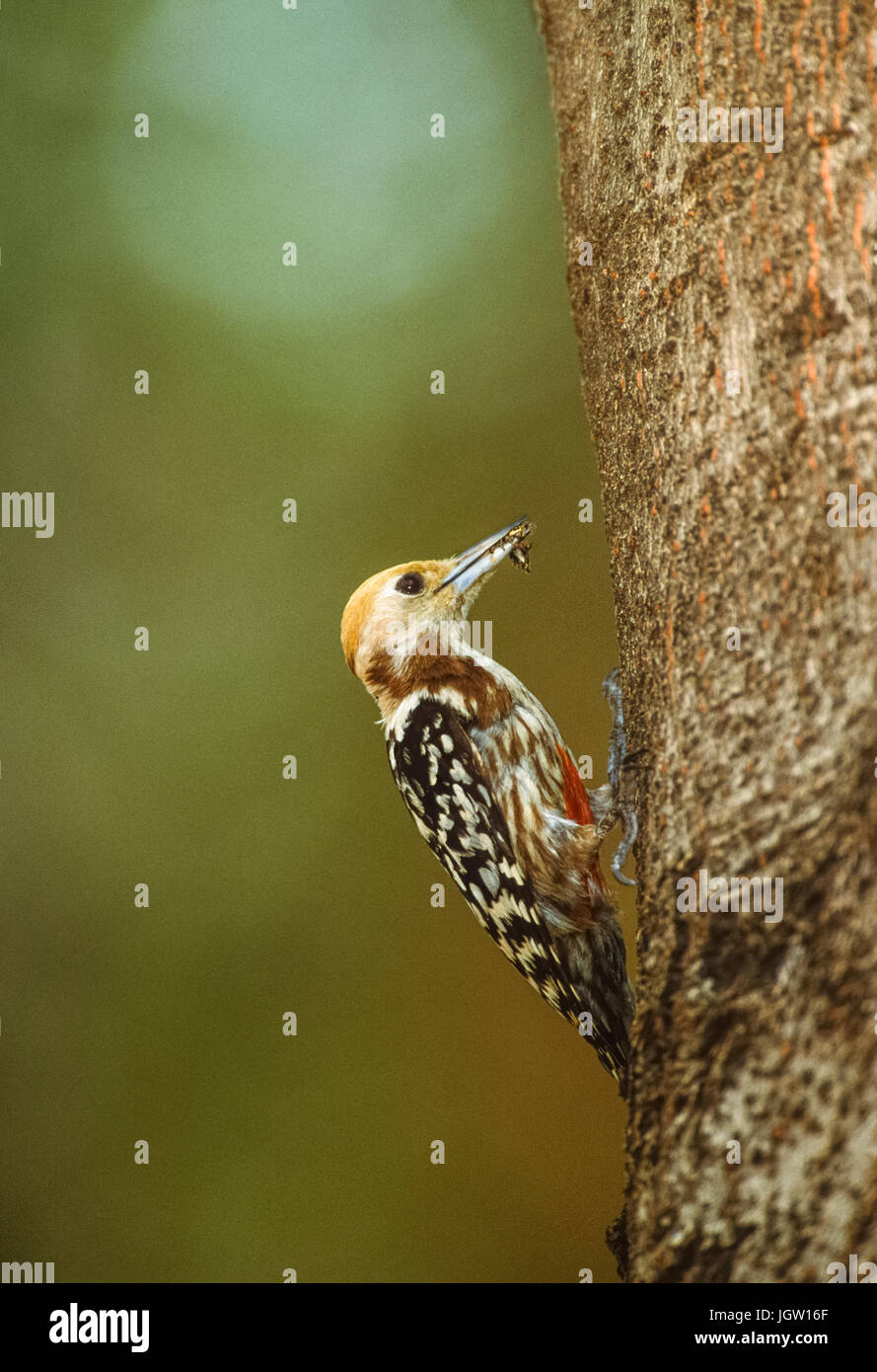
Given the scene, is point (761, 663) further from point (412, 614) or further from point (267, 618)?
point (267, 618)

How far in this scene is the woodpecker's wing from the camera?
2018 mm

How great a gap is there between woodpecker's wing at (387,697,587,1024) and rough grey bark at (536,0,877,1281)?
577 mm

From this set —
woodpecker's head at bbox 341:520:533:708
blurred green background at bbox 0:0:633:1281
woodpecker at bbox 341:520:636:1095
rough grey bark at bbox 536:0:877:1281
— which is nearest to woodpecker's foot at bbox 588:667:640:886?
woodpecker at bbox 341:520:636:1095

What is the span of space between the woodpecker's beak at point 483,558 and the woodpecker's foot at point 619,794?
1.52 feet

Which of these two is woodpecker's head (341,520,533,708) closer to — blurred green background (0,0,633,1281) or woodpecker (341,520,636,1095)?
woodpecker (341,520,636,1095)

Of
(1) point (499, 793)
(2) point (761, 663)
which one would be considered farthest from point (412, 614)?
(2) point (761, 663)

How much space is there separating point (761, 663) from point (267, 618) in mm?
2584

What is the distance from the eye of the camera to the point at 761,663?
4.21 ft

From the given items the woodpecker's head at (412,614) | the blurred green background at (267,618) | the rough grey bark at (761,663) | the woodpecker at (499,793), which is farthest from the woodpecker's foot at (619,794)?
the blurred green background at (267,618)

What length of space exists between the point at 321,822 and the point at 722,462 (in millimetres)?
2515

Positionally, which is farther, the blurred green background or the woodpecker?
the blurred green background

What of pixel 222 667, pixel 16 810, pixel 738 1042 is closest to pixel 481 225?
pixel 222 667

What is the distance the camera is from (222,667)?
3.61 meters

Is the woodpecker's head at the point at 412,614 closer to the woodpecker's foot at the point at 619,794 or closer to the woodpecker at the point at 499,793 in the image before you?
the woodpecker at the point at 499,793
